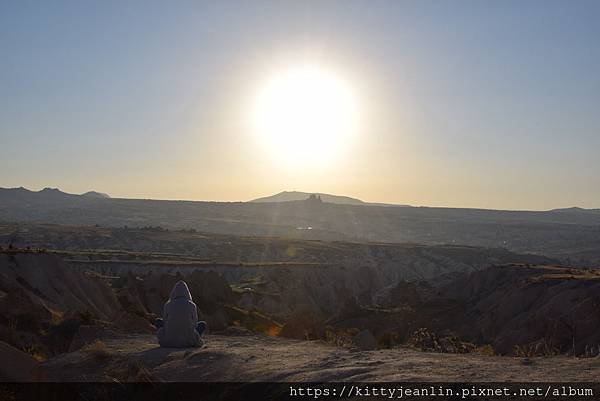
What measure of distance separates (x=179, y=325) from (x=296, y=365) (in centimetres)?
498

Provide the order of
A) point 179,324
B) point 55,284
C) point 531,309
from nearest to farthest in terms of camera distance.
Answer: point 179,324 → point 55,284 → point 531,309

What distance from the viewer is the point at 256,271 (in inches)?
3044

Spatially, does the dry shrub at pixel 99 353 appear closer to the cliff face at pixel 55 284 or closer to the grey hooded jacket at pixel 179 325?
the grey hooded jacket at pixel 179 325

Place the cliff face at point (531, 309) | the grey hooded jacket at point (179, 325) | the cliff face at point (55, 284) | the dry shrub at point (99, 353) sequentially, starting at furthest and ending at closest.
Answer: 1. the cliff face at point (531, 309)
2. the cliff face at point (55, 284)
3. the grey hooded jacket at point (179, 325)
4. the dry shrub at point (99, 353)

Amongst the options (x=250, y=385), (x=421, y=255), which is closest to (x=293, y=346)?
(x=250, y=385)

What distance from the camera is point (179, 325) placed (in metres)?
16.9

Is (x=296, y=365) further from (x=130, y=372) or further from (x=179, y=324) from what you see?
(x=179, y=324)

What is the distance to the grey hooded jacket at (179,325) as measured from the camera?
16844 millimetres

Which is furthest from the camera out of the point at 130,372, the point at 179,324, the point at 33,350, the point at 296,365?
the point at 33,350

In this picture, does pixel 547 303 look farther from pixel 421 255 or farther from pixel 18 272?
pixel 421 255

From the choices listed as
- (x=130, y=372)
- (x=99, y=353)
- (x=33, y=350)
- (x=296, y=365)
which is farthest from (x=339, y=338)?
(x=33, y=350)

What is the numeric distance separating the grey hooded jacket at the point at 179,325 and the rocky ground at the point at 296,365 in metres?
0.44

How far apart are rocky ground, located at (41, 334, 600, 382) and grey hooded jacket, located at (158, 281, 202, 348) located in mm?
439

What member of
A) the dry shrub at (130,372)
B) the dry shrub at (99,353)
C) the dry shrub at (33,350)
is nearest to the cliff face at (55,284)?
the dry shrub at (33,350)
